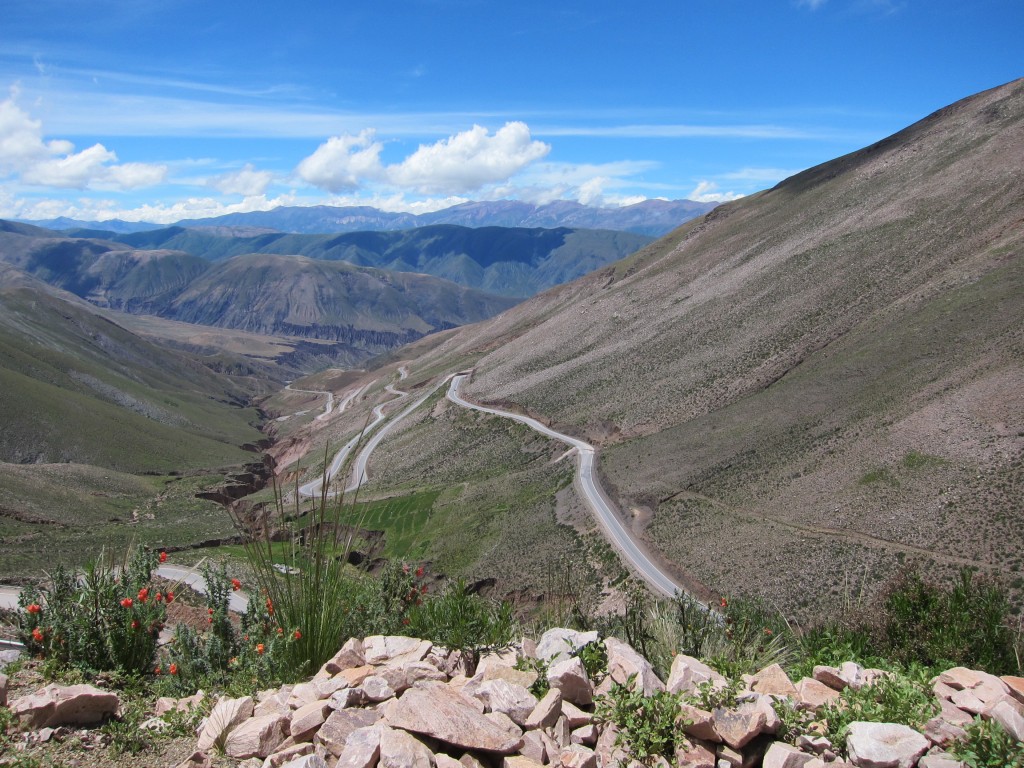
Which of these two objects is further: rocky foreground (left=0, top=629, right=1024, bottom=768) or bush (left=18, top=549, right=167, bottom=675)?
bush (left=18, top=549, right=167, bottom=675)

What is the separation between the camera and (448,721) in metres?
5.57

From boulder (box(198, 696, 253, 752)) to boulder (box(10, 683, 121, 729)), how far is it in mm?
1038

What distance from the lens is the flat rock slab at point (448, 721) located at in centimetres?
546

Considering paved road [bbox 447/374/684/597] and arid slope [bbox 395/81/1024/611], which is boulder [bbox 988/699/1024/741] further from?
paved road [bbox 447/374/684/597]

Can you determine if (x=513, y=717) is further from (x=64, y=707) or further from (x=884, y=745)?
(x=64, y=707)

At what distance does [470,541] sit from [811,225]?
56177mm

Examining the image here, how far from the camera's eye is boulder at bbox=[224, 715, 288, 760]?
5.81m

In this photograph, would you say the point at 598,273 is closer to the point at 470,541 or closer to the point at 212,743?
the point at 470,541

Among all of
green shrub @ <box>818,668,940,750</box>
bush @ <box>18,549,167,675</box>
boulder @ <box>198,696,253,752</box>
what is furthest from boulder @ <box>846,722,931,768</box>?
bush @ <box>18,549,167,675</box>

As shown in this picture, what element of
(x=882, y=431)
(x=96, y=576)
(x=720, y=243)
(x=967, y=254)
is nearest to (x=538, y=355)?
(x=720, y=243)

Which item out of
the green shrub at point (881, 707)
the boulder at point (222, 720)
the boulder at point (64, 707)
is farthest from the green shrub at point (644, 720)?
the boulder at point (64, 707)

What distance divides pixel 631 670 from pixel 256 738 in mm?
3345

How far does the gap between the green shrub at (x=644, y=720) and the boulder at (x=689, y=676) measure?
0.55ft

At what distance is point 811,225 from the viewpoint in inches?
3031
